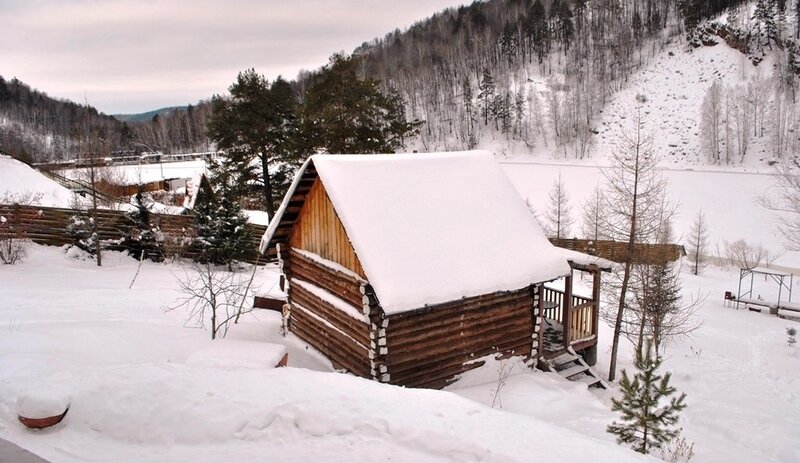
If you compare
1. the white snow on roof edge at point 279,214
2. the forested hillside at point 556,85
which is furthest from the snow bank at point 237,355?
the forested hillside at point 556,85

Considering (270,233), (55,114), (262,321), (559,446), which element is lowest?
(262,321)

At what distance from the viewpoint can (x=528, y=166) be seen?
65.1m

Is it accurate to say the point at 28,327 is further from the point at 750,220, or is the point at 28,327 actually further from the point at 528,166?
the point at 528,166

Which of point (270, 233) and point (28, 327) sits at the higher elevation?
point (270, 233)

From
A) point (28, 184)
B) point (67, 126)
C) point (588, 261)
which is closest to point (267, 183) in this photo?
point (28, 184)

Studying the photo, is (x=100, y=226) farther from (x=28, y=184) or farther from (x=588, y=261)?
(x=588, y=261)

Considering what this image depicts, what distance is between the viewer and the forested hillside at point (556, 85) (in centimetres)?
6588

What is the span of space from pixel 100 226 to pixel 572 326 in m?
21.6

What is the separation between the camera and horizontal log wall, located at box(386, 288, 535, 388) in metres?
10.7

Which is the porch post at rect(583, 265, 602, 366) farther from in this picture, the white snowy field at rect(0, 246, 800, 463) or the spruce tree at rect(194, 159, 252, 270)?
the spruce tree at rect(194, 159, 252, 270)

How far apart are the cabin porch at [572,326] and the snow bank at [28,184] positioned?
28630 mm

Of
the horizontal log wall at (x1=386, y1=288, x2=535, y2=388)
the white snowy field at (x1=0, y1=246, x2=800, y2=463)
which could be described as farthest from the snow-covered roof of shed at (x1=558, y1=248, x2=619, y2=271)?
A: the white snowy field at (x1=0, y1=246, x2=800, y2=463)

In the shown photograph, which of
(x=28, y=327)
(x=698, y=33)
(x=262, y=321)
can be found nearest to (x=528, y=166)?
(x=698, y=33)

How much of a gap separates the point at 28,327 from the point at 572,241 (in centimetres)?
3358
